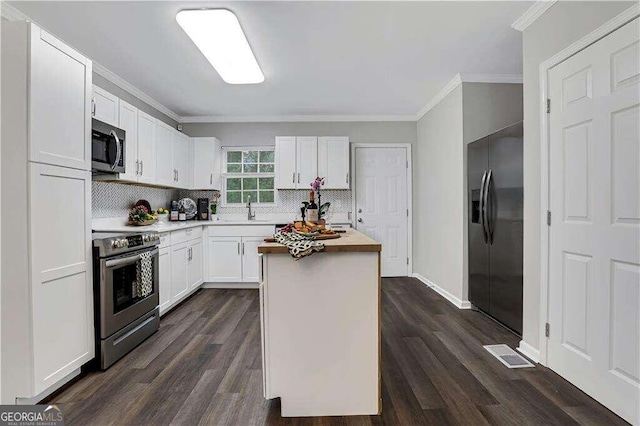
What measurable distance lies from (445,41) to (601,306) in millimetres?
2321

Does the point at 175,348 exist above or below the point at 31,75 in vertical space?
below

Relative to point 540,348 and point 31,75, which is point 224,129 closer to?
point 31,75

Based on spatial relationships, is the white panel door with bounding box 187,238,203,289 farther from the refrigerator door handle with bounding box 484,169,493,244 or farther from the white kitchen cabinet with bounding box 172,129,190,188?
the refrigerator door handle with bounding box 484,169,493,244

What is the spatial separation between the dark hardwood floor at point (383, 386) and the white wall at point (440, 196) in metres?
1.02

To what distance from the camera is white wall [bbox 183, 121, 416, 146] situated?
5.24m

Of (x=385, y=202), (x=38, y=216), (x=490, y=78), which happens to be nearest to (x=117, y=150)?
(x=38, y=216)

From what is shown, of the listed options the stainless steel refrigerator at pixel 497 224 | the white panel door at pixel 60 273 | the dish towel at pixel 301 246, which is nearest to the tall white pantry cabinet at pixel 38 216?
the white panel door at pixel 60 273

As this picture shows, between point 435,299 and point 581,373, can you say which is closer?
point 581,373

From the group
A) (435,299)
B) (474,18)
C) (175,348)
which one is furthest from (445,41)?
(175,348)

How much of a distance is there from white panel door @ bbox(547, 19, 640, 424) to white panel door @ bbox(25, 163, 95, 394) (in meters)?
3.20

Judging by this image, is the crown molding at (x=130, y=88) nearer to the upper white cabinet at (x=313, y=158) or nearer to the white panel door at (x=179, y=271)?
the upper white cabinet at (x=313, y=158)

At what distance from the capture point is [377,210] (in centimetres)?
528

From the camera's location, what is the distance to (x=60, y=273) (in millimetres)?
2023

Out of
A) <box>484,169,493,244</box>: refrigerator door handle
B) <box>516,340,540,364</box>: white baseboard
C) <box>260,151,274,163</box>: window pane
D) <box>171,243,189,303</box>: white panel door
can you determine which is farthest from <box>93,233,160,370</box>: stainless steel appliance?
<box>484,169,493,244</box>: refrigerator door handle
